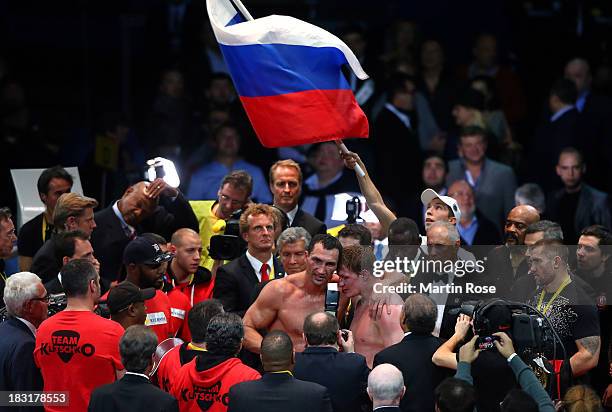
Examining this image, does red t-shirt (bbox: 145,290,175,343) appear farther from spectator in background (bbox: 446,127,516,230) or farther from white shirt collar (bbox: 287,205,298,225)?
spectator in background (bbox: 446,127,516,230)

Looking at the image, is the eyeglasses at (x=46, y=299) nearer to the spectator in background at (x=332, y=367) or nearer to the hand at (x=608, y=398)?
the spectator in background at (x=332, y=367)

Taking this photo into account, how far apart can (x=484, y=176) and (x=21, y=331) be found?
5396mm

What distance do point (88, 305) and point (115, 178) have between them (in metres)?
4.72

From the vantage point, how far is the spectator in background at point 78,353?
362 inches

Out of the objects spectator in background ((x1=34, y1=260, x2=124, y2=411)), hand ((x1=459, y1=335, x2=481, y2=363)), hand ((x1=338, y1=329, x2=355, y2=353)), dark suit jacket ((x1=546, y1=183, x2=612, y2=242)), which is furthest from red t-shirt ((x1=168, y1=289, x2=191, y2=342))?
dark suit jacket ((x1=546, y1=183, x2=612, y2=242))

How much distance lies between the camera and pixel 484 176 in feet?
44.7

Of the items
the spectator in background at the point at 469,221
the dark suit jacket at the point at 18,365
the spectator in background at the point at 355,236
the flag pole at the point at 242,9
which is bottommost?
the dark suit jacket at the point at 18,365

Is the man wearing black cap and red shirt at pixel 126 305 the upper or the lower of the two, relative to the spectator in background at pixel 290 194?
lower

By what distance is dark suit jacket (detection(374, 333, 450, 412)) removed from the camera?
9102mm

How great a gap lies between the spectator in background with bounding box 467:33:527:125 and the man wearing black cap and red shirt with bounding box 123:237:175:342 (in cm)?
605

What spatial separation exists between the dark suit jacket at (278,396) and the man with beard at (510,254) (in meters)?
1.73

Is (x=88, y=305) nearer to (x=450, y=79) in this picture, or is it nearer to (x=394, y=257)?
(x=394, y=257)

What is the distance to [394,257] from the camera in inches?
396

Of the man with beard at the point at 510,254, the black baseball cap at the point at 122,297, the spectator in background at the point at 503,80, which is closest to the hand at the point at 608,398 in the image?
the man with beard at the point at 510,254
